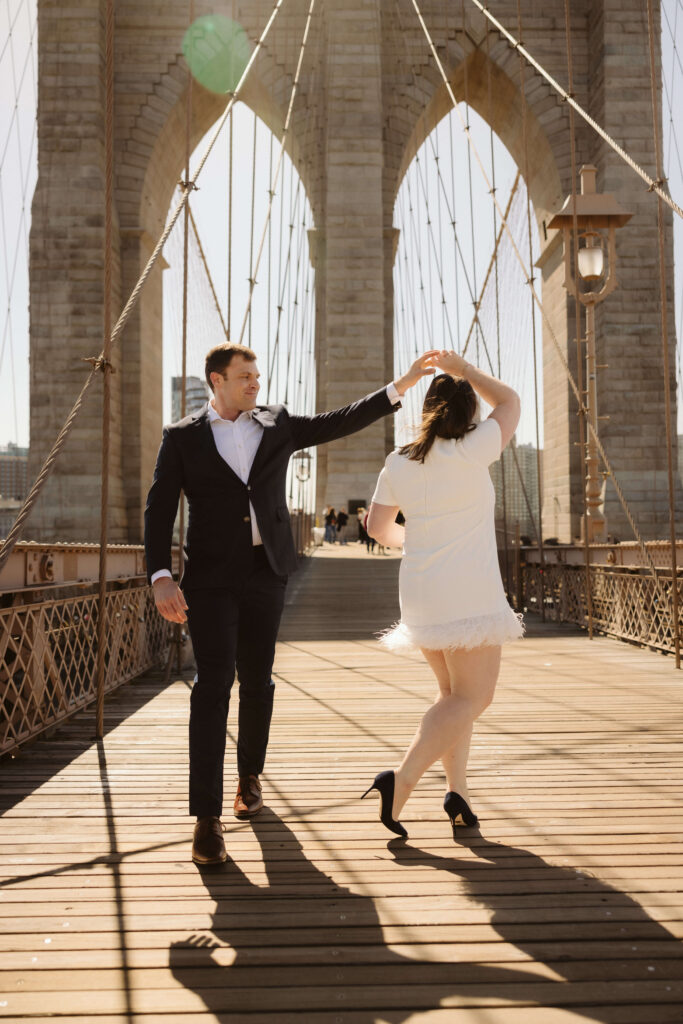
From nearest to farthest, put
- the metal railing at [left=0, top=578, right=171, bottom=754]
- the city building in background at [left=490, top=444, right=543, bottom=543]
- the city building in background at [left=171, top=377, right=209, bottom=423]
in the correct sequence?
the metal railing at [left=0, top=578, right=171, bottom=754]
the city building in background at [left=490, top=444, right=543, bottom=543]
the city building in background at [left=171, top=377, right=209, bottom=423]

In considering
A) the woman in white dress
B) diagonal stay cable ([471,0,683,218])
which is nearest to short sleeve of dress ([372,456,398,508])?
the woman in white dress

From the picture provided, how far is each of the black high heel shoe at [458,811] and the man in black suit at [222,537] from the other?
0.53m

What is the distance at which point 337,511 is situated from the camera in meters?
16.2

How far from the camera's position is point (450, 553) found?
1849 millimetres

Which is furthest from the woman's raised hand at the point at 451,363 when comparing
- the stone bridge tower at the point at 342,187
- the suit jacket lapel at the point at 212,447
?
the stone bridge tower at the point at 342,187

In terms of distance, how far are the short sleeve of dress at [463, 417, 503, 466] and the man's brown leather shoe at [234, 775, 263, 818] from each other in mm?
995

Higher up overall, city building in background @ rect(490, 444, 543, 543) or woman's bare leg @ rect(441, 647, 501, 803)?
city building in background @ rect(490, 444, 543, 543)

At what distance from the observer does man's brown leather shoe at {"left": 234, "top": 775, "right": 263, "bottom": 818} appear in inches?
85.0

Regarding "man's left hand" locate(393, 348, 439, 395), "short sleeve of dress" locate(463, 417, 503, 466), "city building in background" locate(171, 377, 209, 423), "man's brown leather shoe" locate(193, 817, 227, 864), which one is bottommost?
"man's brown leather shoe" locate(193, 817, 227, 864)

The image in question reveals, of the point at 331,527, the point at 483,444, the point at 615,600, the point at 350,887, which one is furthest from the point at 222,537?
the point at 331,527

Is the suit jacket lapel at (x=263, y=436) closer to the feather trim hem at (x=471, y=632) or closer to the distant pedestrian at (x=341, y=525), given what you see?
the feather trim hem at (x=471, y=632)

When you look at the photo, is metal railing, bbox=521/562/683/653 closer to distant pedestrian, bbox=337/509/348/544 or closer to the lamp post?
the lamp post

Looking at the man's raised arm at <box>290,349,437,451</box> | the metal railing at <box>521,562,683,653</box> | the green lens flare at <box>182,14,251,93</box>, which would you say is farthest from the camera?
the green lens flare at <box>182,14,251,93</box>

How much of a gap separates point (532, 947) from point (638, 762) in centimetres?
129
